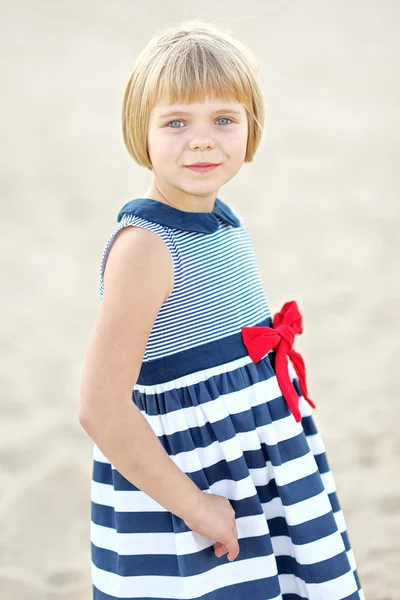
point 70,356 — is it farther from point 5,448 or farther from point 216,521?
point 216,521

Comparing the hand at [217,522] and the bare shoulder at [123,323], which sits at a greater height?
the bare shoulder at [123,323]

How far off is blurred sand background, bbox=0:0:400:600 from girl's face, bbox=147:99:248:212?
64 centimetres

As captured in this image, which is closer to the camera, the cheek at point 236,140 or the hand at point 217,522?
the hand at point 217,522

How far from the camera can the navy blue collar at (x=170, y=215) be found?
1406 mm

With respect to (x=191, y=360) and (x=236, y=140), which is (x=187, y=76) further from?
(x=191, y=360)

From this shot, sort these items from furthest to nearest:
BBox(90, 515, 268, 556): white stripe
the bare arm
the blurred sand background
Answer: the blurred sand background, BBox(90, 515, 268, 556): white stripe, the bare arm

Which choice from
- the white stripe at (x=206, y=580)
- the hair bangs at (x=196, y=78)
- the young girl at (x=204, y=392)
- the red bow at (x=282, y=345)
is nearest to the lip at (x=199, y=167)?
the young girl at (x=204, y=392)

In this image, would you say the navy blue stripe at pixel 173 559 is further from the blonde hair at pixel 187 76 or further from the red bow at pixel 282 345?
the blonde hair at pixel 187 76

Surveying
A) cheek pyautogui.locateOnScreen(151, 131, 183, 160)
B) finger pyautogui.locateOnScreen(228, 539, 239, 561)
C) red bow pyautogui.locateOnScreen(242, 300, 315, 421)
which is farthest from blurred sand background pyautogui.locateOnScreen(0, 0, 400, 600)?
finger pyautogui.locateOnScreen(228, 539, 239, 561)

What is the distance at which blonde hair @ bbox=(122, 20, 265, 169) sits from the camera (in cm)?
138

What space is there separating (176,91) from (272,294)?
2.68 m

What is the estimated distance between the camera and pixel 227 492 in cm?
142

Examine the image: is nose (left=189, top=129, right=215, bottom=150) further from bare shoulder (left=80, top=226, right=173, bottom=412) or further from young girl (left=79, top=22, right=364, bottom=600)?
bare shoulder (left=80, top=226, right=173, bottom=412)

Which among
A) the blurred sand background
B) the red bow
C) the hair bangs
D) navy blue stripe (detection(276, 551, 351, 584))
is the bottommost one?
navy blue stripe (detection(276, 551, 351, 584))
